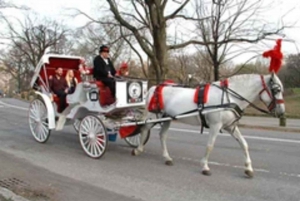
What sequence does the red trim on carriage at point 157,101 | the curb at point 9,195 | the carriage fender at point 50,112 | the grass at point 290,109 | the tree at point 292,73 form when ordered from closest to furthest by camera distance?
the curb at point 9,195
the red trim on carriage at point 157,101
the carriage fender at point 50,112
the grass at point 290,109
the tree at point 292,73

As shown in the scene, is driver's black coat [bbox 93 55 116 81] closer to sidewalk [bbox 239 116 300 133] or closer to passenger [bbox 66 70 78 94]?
passenger [bbox 66 70 78 94]

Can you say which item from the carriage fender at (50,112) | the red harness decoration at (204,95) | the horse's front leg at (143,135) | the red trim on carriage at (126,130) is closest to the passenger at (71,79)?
the carriage fender at (50,112)

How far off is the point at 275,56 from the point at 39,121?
6.63m

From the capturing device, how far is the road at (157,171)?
5.70m

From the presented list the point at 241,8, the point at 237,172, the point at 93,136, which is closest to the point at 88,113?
the point at 93,136

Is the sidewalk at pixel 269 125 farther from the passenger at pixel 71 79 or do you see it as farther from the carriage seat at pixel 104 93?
the carriage seat at pixel 104 93

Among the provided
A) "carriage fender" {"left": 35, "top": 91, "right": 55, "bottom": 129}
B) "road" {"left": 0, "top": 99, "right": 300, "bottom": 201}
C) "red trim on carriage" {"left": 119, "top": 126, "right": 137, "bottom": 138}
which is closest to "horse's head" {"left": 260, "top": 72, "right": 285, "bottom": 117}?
"road" {"left": 0, "top": 99, "right": 300, "bottom": 201}

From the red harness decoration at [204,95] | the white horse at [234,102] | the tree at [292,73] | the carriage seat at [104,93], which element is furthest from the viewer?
the tree at [292,73]

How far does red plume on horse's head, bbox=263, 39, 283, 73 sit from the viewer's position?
20.2ft

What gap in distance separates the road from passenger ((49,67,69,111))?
1.18m

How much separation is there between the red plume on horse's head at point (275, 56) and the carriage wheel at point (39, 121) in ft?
20.1

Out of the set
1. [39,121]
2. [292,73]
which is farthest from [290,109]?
[39,121]

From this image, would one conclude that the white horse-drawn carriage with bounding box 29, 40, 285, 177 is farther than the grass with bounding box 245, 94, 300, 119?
No

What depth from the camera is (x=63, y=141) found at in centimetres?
1028
